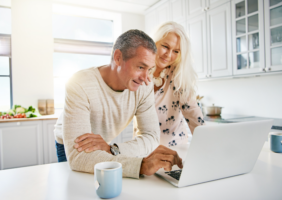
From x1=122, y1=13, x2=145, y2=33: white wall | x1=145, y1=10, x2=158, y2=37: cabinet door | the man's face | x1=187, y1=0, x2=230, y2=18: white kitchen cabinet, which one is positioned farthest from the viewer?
x1=122, y1=13, x2=145, y2=33: white wall

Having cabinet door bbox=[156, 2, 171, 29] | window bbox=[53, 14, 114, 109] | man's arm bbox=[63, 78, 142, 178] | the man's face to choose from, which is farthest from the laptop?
window bbox=[53, 14, 114, 109]

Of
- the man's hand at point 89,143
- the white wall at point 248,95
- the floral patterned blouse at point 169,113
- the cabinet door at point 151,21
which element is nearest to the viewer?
the man's hand at point 89,143

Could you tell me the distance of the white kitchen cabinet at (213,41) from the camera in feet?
8.63

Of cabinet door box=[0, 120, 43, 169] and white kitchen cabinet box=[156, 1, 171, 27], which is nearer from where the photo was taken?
cabinet door box=[0, 120, 43, 169]

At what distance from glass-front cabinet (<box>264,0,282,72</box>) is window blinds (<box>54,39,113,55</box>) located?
3042 mm

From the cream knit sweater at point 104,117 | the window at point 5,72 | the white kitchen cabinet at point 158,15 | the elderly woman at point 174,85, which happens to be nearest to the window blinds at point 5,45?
the window at point 5,72

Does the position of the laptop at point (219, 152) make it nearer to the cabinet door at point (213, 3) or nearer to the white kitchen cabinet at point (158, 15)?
the cabinet door at point (213, 3)

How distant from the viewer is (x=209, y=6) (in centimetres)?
Answer: 283

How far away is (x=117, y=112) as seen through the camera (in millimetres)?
1141

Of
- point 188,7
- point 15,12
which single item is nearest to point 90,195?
point 188,7

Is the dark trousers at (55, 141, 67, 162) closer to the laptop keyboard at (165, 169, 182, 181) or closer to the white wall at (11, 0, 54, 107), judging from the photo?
the laptop keyboard at (165, 169, 182, 181)

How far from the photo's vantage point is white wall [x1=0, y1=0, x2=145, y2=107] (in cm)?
355

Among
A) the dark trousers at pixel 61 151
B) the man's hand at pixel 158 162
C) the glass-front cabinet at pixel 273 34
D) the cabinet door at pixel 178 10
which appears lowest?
the dark trousers at pixel 61 151

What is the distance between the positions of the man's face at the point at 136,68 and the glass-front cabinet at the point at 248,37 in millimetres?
1707
